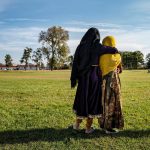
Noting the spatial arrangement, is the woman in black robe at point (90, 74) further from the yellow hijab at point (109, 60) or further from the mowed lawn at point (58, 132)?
the mowed lawn at point (58, 132)

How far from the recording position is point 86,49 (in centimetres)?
830

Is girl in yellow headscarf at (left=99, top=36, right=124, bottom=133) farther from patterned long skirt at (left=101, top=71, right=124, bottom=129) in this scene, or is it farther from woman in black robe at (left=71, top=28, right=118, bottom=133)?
Answer: woman in black robe at (left=71, top=28, right=118, bottom=133)

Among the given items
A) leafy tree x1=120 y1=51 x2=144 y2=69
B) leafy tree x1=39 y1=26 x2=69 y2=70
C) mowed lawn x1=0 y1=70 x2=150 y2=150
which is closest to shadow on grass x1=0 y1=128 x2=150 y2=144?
mowed lawn x1=0 y1=70 x2=150 y2=150

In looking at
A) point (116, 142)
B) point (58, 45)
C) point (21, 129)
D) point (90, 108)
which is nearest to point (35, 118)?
point (21, 129)

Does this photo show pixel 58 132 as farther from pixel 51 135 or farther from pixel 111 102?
pixel 111 102

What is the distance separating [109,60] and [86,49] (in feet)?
1.80

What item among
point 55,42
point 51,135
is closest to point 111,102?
point 51,135

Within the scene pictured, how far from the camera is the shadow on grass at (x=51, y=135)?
798 cm

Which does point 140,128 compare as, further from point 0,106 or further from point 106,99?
point 0,106

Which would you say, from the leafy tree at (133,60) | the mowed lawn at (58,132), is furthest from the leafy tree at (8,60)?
the mowed lawn at (58,132)

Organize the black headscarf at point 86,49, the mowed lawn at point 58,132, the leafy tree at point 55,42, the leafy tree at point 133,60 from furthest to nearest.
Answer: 1. the leafy tree at point 133,60
2. the leafy tree at point 55,42
3. the black headscarf at point 86,49
4. the mowed lawn at point 58,132

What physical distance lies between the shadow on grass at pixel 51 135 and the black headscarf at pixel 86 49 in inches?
52.5

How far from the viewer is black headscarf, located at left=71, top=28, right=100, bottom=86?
324 inches

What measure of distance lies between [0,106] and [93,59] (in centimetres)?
555
